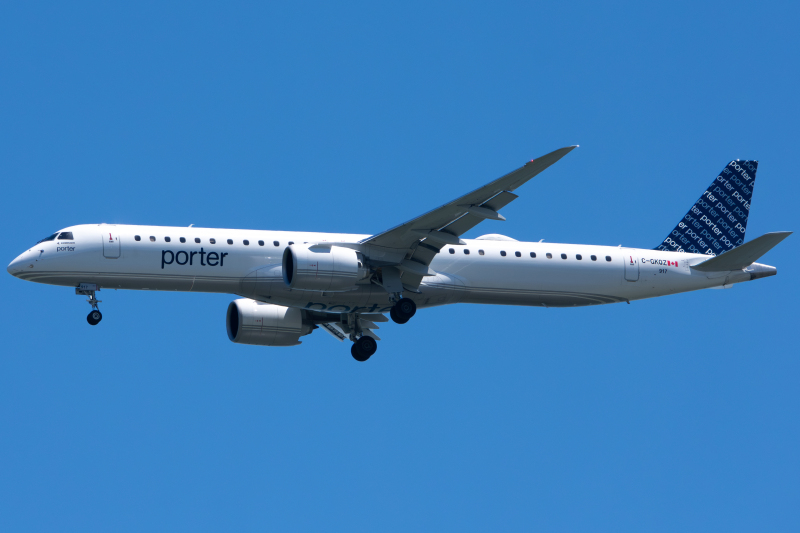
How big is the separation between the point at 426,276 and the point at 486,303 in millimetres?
2799

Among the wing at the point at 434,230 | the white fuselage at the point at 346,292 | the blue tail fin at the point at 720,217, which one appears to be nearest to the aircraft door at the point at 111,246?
the white fuselage at the point at 346,292

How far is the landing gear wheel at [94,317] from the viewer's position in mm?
37688

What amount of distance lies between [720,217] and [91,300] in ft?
81.7

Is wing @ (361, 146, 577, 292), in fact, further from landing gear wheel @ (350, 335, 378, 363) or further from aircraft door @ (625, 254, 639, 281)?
aircraft door @ (625, 254, 639, 281)

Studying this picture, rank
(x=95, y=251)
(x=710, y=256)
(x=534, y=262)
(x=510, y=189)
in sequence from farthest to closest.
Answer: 1. (x=710, y=256)
2. (x=534, y=262)
3. (x=95, y=251)
4. (x=510, y=189)

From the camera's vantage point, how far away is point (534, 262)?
4016 centimetres

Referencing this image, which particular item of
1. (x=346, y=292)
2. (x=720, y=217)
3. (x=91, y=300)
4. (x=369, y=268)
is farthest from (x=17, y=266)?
(x=720, y=217)

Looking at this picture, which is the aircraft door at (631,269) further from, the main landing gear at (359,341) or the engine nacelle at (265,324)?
the engine nacelle at (265,324)

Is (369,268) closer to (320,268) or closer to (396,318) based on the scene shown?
(396,318)

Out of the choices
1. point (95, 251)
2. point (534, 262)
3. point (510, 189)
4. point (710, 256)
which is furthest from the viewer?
point (710, 256)

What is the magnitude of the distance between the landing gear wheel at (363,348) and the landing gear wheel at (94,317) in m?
9.76

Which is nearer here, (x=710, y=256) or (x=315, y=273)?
(x=315, y=273)

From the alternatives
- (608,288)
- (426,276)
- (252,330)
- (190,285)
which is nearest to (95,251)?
(190,285)

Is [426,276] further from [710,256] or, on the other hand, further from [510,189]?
[710,256]
